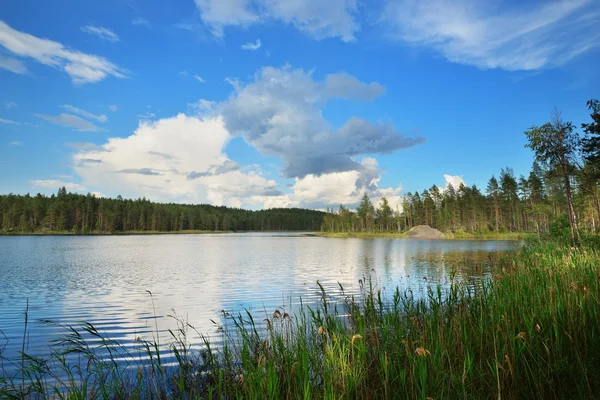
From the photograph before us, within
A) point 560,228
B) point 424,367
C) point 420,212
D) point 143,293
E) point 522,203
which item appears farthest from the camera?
point 420,212

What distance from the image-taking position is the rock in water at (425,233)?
107 metres

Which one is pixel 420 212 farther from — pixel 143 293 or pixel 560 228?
pixel 143 293

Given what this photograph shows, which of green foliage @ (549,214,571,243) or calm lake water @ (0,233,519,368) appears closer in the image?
calm lake water @ (0,233,519,368)

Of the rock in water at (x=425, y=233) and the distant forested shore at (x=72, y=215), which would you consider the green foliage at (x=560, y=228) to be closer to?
the rock in water at (x=425, y=233)

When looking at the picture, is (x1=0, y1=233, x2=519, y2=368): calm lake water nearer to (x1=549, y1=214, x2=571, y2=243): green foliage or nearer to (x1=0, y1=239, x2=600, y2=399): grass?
(x1=0, y1=239, x2=600, y2=399): grass

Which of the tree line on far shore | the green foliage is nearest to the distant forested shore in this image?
the tree line on far shore

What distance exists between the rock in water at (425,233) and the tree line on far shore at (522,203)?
284 inches

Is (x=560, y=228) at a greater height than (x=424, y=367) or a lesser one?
greater

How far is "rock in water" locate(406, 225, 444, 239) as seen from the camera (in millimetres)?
106625

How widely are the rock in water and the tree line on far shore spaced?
720 centimetres

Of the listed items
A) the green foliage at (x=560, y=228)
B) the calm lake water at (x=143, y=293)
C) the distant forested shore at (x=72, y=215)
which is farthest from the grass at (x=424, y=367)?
the distant forested shore at (x=72, y=215)

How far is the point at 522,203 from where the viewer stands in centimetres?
10756

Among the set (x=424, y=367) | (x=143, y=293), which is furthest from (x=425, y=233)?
(x=424, y=367)

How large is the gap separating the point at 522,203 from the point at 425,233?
29592mm
